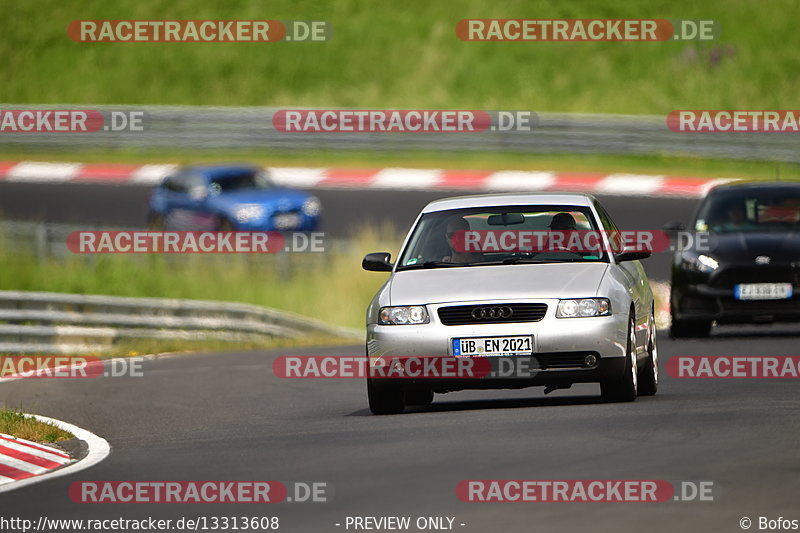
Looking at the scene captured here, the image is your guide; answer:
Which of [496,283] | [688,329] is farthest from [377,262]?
[688,329]

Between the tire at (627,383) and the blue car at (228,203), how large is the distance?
1671 centimetres

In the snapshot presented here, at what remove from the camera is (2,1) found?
158 feet

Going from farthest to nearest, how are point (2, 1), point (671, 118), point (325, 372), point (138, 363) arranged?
point (2, 1), point (671, 118), point (138, 363), point (325, 372)

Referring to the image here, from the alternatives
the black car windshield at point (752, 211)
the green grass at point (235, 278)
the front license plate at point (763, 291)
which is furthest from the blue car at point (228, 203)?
the front license plate at point (763, 291)

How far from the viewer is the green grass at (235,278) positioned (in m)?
25.8

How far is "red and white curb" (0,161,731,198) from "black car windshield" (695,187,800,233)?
12.8 meters

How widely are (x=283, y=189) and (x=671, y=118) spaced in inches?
393

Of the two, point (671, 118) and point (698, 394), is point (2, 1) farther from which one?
point (698, 394)

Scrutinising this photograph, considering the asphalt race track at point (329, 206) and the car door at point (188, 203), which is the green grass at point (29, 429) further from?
the asphalt race track at point (329, 206)

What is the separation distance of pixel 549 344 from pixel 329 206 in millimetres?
21232

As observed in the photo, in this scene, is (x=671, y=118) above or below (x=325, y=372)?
above

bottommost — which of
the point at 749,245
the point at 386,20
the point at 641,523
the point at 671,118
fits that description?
the point at 641,523

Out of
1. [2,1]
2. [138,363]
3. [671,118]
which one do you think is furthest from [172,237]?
[2,1]

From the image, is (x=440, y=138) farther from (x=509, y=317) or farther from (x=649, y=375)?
(x=509, y=317)
